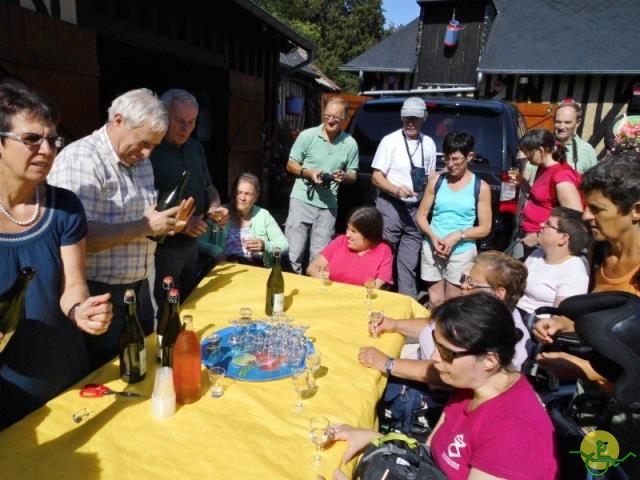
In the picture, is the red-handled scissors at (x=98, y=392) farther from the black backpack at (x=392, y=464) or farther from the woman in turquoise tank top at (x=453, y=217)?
the woman in turquoise tank top at (x=453, y=217)

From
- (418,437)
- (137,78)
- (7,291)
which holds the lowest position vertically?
(418,437)

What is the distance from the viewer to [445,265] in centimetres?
384

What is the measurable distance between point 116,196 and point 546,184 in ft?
10.5

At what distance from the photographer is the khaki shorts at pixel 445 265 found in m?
3.72

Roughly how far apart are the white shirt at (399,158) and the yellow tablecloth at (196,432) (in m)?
2.42

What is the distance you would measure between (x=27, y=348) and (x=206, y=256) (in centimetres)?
189

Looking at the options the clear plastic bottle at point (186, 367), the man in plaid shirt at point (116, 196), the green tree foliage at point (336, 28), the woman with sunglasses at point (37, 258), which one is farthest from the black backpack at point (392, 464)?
the green tree foliage at point (336, 28)

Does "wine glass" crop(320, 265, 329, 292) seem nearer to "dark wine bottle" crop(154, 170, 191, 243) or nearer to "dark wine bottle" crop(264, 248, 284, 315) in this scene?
"dark wine bottle" crop(264, 248, 284, 315)

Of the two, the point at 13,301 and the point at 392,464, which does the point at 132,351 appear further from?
the point at 392,464

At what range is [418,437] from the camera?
6.87 ft

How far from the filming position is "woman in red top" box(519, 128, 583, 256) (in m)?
3.58

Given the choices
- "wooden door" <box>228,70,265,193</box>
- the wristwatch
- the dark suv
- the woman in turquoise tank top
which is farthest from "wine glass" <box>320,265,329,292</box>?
"wooden door" <box>228,70,265,193</box>

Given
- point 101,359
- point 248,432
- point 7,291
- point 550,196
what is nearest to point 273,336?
point 248,432

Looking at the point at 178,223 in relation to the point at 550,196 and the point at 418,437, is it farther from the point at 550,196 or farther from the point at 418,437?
the point at 550,196
